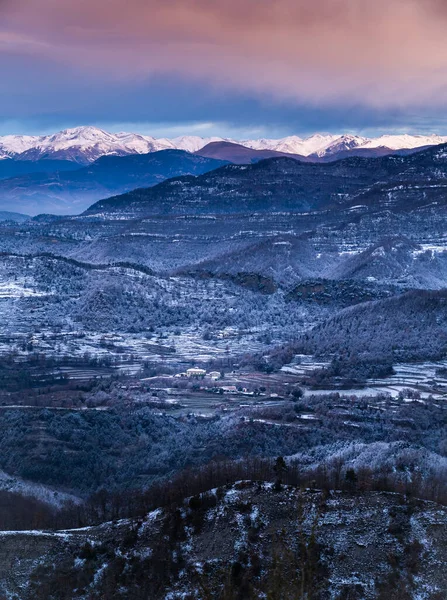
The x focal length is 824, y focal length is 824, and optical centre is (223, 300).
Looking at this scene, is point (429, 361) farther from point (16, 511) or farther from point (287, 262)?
point (287, 262)

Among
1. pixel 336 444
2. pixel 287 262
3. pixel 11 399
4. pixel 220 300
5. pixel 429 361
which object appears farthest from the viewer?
pixel 287 262

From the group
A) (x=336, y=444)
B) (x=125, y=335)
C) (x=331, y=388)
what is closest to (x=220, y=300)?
(x=125, y=335)

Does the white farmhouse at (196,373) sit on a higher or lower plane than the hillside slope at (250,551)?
lower

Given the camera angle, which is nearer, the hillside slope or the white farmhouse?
the hillside slope

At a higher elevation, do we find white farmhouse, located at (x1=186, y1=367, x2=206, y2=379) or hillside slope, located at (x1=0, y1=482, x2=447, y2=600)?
hillside slope, located at (x1=0, y1=482, x2=447, y2=600)

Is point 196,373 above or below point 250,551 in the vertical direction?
below

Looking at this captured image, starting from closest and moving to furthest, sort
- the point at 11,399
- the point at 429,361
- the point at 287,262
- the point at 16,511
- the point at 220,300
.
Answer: the point at 16,511
the point at 11,399
the point at 429,361
the point at 220,300
the point at 287,262

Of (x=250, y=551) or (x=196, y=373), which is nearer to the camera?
(x=250, y=551)

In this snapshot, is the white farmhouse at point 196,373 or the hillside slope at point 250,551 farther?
the white farmhouse at point 196,373

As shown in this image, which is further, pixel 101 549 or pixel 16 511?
pixel 16 511
